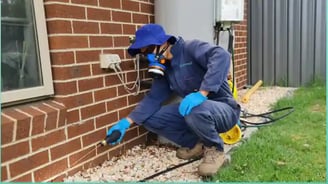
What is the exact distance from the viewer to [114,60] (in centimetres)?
238

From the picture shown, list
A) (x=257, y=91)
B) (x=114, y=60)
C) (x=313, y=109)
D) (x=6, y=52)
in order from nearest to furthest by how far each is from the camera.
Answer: (x=6, y=52)
(x=114, y=60)
(x=313, y=109)
(x=257, y=91)

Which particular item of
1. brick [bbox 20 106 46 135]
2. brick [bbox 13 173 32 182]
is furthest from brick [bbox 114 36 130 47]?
brick [bbox 13 173 32 182]

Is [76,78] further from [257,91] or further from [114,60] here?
[257,91]

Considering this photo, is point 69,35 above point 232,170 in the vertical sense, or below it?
above

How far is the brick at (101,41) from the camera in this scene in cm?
227

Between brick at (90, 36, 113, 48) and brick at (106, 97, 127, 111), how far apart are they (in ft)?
1.25

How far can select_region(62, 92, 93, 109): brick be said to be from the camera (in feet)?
6.89

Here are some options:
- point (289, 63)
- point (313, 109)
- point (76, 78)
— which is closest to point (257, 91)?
point (289, 63)

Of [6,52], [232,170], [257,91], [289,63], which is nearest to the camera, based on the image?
[6,52]

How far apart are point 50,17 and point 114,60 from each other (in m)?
0.51

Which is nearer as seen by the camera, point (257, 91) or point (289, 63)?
point (257, 91)

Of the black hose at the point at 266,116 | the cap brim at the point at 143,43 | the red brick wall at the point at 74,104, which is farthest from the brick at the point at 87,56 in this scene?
the black hose at the point at 266,116

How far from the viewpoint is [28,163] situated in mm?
1875

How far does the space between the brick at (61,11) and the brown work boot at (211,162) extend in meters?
1.13
